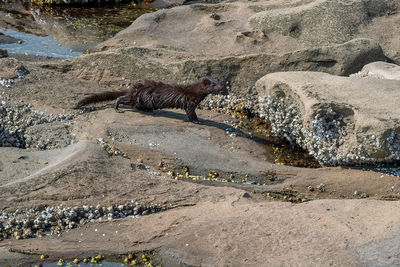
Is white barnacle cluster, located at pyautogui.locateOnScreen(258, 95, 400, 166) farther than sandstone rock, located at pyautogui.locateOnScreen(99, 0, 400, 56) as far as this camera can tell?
No

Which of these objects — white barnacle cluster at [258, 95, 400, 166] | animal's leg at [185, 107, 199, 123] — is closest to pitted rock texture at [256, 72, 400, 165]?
white barnacle cluster at [258, 95, 400, 166]

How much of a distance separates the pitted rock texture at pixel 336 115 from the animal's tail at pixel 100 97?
2330 millimetres

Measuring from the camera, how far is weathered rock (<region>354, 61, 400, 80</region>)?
1031 centimetres

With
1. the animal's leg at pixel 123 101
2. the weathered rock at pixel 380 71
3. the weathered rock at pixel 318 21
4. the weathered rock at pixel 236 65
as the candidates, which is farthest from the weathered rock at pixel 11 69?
the weathered rock at pixel 380 71

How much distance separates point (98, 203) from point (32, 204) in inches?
27.6

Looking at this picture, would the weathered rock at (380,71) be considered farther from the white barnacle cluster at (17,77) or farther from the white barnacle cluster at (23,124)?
the white barnacle cluster at (17,77)

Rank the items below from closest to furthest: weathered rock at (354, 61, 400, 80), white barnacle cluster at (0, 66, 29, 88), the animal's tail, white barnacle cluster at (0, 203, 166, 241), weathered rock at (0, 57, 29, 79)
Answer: white barnacle cluster at (0, 203, 166, 241) < the animal's tail < white barnacle cluster at (0, 66, 29, 88) < weathered rock at (0, 57, 29, 79) < weathered rock at (354, 61, 400, 80)

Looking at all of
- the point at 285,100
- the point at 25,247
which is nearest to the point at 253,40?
the point at 285,100

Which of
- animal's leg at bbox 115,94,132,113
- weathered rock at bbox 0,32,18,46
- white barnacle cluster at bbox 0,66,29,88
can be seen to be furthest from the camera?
weathered rock at bbox 0,32,18,46

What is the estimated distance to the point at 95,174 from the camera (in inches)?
286

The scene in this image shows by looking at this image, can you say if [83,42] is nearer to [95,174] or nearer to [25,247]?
[95,174]

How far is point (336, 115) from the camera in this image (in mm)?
8445

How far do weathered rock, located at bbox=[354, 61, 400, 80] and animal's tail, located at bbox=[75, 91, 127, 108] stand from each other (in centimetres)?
407

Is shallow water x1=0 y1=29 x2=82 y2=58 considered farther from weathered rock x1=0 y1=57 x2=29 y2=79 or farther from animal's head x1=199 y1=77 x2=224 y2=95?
animal's head x1=199 y1=77 x2=224 y2=95
